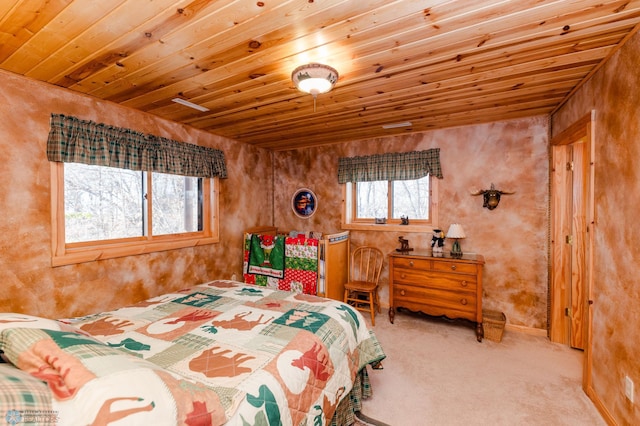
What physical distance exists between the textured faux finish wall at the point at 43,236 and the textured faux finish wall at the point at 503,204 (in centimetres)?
293

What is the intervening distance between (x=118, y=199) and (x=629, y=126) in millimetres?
4045

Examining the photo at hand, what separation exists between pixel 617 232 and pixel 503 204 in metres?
1.56

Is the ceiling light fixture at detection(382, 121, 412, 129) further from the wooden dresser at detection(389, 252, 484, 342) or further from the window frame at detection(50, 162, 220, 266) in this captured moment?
the window frame at detection(50, 162, 220, 266)

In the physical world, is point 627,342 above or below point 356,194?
below

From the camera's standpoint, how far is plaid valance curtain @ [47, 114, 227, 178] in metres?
2.31

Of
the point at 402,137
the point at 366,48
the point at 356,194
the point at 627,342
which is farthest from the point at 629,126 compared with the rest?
the point at 356,194

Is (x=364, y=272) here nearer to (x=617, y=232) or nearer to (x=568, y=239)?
(x=568, y=239)

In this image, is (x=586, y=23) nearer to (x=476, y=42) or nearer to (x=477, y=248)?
(x=476, y=42)

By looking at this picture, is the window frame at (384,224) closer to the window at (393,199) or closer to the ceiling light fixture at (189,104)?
the window at (393,199)

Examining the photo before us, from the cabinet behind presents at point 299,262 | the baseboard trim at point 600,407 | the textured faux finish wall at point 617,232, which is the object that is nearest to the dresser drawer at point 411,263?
the cabinet behind presents at point 299,262

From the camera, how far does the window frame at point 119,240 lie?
7.61 feet

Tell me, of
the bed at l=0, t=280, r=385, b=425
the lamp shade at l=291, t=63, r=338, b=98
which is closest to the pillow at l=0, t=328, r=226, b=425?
the bed at l=0, t=280, r=385, b=425

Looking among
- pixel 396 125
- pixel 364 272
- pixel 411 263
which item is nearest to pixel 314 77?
pixel 396 125

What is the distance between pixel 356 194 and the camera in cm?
433
